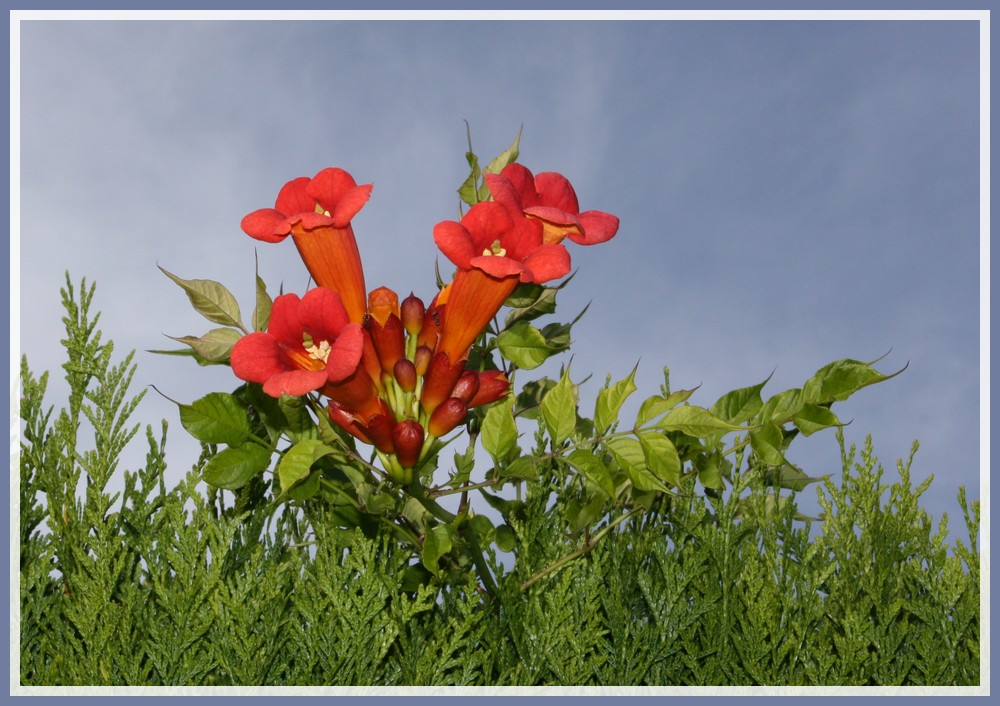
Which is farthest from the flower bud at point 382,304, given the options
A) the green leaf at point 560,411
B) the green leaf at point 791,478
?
the green leaf at point 791,478

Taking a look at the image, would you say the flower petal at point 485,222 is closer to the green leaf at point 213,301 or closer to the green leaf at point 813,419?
the green leaf at point 213,301

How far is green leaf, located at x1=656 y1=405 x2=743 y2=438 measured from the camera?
225 cm

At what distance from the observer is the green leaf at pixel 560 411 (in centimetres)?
232

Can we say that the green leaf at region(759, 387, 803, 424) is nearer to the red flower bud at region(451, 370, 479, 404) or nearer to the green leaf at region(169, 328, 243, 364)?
the red flower bud at region(451, 370, 479, 404)

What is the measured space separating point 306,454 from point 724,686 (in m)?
1.43

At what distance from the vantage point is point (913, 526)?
9.99 feet

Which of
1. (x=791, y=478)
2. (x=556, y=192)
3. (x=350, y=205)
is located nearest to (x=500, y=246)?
(x=556, y=192)

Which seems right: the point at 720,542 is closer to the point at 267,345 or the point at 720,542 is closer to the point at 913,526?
the point at 913,526

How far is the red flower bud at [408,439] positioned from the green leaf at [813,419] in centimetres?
103

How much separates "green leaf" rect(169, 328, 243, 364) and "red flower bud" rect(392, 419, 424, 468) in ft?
1.88

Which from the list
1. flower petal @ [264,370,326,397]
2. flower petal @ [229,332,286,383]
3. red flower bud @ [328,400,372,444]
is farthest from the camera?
red flower bud @ [328,400,372,444]

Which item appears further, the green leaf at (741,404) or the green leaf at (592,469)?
the green leaf at (741,404)

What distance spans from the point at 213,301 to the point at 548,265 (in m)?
0.95

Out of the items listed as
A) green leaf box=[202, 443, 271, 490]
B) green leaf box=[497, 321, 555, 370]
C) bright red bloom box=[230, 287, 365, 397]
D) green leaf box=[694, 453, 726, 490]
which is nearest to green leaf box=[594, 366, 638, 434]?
green leaf box=[497, 321, 555, 370]
